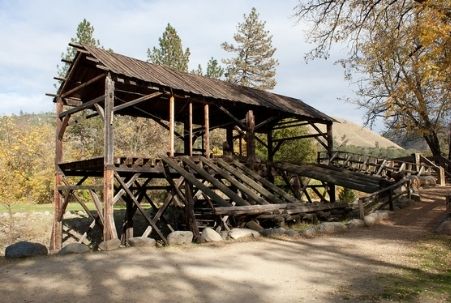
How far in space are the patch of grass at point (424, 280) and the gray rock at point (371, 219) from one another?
3.70 meters

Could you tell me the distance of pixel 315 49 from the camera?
13969mm

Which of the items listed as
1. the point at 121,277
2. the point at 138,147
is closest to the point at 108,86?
the point at 121,277

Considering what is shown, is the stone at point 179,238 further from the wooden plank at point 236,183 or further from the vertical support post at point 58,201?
the vertical support post at point 58,201

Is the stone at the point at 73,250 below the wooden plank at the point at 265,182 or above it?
below

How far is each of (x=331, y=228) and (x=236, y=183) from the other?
3.39 meters

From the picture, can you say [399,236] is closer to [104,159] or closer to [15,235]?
[104,159]

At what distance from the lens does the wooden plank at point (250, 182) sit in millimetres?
13331

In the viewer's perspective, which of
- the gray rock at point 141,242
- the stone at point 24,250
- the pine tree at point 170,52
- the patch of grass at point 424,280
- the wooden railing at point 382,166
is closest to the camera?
the patch of grass at point 424,280

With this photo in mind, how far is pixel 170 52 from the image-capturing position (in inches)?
1484

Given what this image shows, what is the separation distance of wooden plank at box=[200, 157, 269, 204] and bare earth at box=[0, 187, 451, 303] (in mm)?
2162

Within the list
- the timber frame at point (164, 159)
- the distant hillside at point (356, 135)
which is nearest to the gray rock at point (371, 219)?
the timber frame at point (164, 159)

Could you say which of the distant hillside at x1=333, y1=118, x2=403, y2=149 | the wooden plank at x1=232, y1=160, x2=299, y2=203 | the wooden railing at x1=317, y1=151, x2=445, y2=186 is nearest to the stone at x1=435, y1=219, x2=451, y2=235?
the wooden plank at x1=232, y1=160, x2=299, y2=203

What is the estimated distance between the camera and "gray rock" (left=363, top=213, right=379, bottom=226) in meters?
13.3

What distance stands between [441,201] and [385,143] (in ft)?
363
